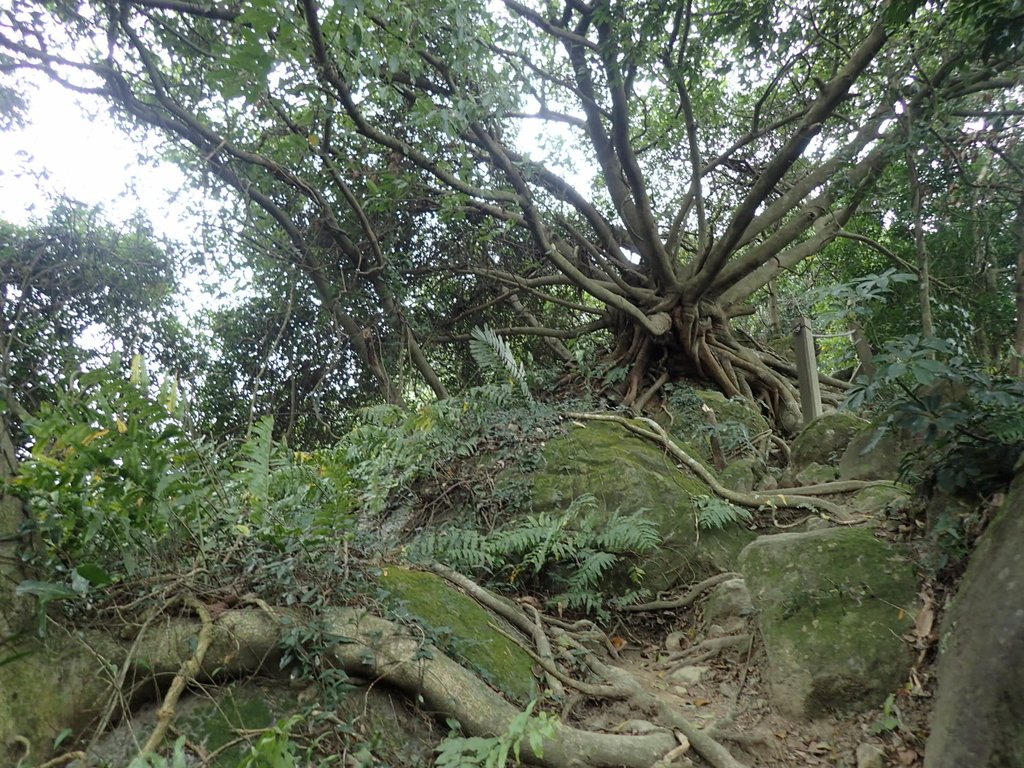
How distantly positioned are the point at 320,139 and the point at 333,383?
341cm

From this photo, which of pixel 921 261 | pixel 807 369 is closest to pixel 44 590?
pixel 921 261

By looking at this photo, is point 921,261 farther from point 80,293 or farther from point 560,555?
point 80,293

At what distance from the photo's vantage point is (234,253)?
7.18 m

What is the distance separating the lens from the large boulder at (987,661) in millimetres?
2242

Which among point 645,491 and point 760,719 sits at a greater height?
point 645,491

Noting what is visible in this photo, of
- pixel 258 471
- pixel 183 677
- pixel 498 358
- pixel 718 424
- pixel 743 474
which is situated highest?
pixel 498 358

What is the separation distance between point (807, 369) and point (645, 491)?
10.1ft

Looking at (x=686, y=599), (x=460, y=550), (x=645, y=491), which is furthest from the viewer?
(x=645, y=491)

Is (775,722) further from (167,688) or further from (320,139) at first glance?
(320,139)

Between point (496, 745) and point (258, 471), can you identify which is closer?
point (496, 745)

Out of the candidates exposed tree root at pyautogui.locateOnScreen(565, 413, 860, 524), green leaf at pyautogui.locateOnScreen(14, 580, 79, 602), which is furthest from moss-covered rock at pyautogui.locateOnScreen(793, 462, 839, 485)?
green leaf at pyautogui.locateOnScreen(14, 580, 79, 602)

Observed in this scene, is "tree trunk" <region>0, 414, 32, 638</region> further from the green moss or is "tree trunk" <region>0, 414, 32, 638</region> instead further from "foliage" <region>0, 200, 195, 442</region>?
"foliage" <region>0, 200, 195, 442</region>

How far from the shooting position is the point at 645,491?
537cm

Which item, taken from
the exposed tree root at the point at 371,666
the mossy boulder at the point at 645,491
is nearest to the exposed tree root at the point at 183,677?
the exposed tree root at the point at 371,666
